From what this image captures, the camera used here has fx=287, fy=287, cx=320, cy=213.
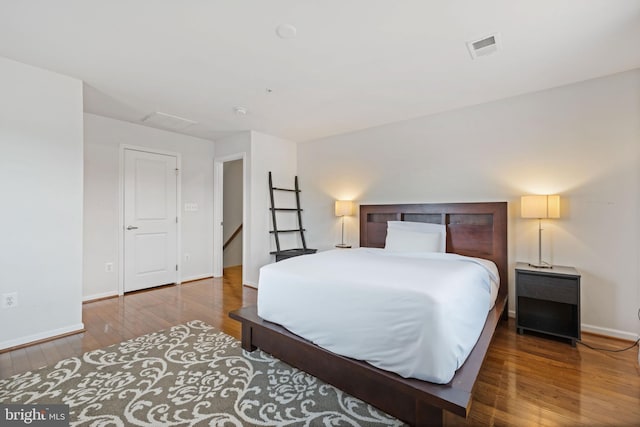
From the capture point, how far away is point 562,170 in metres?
2.77

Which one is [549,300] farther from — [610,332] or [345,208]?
[345,208]

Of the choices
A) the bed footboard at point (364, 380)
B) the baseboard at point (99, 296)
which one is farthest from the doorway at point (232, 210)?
the bed footboard at point (364, 380)

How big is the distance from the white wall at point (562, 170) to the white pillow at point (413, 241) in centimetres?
60

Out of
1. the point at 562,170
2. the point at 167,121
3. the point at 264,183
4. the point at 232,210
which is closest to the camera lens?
the point at 562,170

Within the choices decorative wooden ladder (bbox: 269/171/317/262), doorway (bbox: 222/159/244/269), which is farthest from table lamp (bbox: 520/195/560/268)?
doorway (bbox: 222/159/244/269)

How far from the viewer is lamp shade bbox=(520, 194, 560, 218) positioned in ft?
8.61

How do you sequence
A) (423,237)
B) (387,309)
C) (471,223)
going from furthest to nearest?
(471,223), (423,237), (387,309)

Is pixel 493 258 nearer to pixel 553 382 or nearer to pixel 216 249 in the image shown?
pixel 553 382

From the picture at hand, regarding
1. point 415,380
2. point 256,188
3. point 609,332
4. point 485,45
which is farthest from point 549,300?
point 256,188

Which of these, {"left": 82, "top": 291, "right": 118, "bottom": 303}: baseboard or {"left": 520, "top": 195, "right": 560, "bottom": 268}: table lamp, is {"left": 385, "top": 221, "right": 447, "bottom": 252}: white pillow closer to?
{"left": 520, "top": 195, "right": 560, "bottom": 268}: table lamp

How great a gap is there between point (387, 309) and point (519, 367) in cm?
134

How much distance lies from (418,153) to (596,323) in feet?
7.94

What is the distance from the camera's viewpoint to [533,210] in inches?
105

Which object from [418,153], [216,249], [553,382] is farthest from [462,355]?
[216,249]
